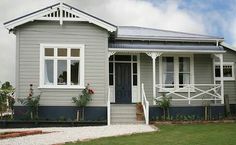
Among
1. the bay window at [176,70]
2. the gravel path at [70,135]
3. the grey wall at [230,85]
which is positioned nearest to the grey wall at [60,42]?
the gravel path at [70,135]

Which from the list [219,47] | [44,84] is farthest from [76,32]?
[219,47]

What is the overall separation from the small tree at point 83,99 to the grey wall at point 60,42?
0.27 meters

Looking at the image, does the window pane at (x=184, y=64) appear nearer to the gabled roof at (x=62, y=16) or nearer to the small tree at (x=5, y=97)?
the gabled roof at (x=62, y=16)

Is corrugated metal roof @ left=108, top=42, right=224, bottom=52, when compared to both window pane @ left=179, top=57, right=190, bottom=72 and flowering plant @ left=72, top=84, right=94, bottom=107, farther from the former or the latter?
flowering plant @ left=72, top=84, right=94, bottom=107

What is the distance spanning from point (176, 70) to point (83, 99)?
19.9 feet

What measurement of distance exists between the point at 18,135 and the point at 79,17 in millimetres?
7172

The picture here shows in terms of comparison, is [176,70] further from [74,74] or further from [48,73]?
[48,73]

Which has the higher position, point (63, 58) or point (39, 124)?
point (63, 58)

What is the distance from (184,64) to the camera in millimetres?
22734

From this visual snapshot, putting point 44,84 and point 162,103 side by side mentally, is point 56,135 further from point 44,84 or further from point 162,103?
point 162,103

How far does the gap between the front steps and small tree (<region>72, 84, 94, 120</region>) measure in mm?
1422

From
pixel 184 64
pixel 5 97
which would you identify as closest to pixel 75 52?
pixel 5 97

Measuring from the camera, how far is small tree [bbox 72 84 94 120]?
1939 centimetres

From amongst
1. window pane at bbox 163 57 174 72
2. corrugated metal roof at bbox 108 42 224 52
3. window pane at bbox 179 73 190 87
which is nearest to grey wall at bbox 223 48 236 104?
window pane at bbox 179 73 190 87
